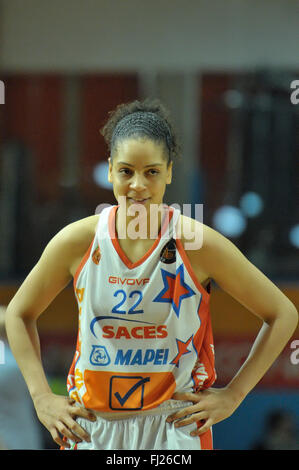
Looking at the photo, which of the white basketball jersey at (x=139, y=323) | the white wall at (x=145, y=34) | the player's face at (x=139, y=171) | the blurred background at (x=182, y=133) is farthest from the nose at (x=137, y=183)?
the white wall at (x=145, y=34)

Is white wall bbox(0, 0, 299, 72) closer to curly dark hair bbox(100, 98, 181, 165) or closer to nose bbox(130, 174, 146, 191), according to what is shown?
curly dark hair bbox(100, 98, 181, 165)

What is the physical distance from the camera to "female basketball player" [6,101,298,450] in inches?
49.3

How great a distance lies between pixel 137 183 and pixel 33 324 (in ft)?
1.13

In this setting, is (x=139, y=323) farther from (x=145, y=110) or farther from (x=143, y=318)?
(x=145, y=110)

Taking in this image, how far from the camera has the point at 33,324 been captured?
1.32m

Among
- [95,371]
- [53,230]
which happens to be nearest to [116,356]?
[95,371]

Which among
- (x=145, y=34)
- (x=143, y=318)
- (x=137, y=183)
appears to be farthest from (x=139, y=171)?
(x=145, y=34)

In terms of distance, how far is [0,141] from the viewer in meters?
2.45

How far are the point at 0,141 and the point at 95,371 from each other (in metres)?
1.39

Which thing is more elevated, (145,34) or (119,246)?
(145,34)

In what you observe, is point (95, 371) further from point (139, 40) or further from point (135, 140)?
point (139, 40)

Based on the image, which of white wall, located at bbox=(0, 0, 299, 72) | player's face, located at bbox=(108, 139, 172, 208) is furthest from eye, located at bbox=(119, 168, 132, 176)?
white wall, located at bbox=(0, 0, 299, 72)

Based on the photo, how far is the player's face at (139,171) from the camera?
3.97 feet

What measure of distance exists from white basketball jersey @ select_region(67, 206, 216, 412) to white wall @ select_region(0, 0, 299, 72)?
935 mm
